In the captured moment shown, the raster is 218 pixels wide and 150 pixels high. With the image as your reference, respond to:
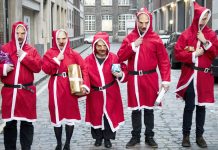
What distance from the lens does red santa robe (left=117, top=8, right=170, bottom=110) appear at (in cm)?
630

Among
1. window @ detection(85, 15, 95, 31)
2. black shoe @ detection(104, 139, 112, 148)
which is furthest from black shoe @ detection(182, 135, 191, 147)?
window @ detection(85, 15, 95, 31)

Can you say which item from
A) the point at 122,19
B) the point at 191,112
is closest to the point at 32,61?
the point at 191,112

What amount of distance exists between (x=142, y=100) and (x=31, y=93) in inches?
64.8

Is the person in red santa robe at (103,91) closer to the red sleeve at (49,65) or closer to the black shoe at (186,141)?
the red sleeve at (49,65)

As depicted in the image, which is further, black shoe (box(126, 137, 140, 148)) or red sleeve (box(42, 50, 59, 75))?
black shoe (box(126, 137, 140, 148))

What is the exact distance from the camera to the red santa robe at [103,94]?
628cm

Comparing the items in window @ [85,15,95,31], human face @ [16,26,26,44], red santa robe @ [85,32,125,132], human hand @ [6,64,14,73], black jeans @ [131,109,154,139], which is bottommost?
black jeans @ [131,109,154,139]

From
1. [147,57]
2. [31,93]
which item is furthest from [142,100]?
[31,93]

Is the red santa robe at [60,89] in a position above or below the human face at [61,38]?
below

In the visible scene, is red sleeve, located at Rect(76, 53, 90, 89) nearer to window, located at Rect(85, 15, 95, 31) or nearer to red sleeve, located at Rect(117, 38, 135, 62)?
red sleeve, located at Rect(117, 38, 135, 62)

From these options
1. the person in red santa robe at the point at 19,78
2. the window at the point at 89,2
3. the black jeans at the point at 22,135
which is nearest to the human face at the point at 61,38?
the person in red santa robe at the point at 19,78

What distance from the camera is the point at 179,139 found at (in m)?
6.96

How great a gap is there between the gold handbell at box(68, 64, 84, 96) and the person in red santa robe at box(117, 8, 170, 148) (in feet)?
2.79

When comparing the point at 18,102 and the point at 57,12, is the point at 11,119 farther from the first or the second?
the point at 57,12
